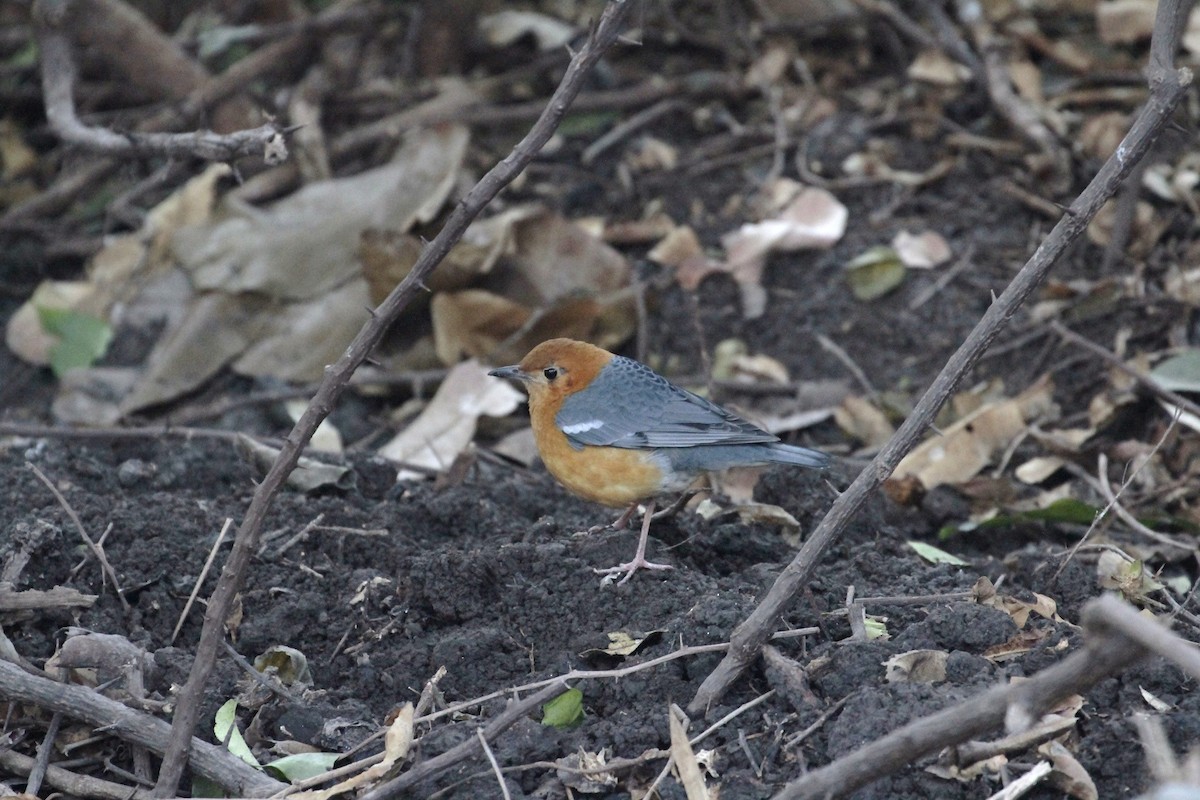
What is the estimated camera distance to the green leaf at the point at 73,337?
7.03m

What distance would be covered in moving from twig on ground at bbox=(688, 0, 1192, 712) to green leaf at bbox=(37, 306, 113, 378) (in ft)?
15.8

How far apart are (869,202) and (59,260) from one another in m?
4.64

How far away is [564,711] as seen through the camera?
350 cm

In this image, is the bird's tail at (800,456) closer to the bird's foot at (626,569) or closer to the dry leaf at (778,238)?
the bird's foot at (626,569)

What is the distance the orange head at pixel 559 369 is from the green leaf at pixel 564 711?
1.81m

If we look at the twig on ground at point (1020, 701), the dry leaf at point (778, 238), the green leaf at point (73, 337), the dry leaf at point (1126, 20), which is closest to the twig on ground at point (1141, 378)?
the dry leaf at point (778, 238)

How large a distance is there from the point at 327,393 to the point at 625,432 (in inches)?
75.8

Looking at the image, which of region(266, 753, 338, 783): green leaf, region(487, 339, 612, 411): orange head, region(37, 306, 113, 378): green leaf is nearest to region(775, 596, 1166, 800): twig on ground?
region(266, 753, 338, 783): green leaf

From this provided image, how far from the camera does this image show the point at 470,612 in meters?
4.02

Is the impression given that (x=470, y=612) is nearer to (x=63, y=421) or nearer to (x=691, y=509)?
(x=691, y=509)

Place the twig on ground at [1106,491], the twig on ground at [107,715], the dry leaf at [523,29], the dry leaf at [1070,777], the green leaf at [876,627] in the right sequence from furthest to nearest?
the dry leaf at [523,29] → the twig on ground at [1106,491] → the green leaf at [876,627] → the twig on ground at [107,715] → the dry leaf at [1070,777]

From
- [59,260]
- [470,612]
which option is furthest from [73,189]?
[470,612]

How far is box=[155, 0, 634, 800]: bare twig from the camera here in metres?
3.03

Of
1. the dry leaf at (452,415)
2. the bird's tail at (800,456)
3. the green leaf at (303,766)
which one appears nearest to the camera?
the green leaf at (303,766)
